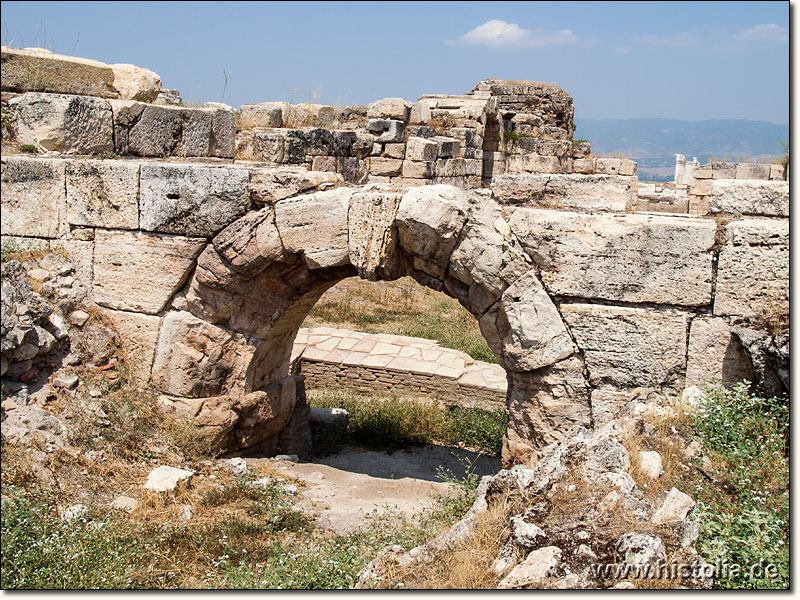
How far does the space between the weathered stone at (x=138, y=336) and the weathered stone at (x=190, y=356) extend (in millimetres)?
59

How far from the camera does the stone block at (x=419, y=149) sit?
12.6 metres

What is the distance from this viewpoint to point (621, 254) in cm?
475

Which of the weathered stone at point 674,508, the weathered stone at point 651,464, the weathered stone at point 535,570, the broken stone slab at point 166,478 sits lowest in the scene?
the broken stone slab at point 166,478

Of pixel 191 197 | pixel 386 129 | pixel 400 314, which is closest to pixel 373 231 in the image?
pixel 191 197

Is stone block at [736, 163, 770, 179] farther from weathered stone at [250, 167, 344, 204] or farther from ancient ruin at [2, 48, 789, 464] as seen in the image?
weathered stone at [250, 167, 344, 204]

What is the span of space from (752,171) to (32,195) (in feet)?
60.6

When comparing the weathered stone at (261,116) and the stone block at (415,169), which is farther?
the stone block at (415,169)

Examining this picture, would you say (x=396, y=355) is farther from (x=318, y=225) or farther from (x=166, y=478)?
(x=166, y=478)

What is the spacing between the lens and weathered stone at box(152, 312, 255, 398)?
18.8 feet

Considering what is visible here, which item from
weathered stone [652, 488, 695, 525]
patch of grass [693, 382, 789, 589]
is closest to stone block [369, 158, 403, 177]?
patch of grass [693, 382, 789, 589]

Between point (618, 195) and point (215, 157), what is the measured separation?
3588mm

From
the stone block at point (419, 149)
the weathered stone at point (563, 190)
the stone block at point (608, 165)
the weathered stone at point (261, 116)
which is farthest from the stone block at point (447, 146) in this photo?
the weathered stone at point (563, 190)

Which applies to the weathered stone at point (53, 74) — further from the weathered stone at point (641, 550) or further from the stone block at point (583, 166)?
the stone block at point (583, 166)

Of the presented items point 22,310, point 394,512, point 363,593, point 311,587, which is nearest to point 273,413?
point 394,512
